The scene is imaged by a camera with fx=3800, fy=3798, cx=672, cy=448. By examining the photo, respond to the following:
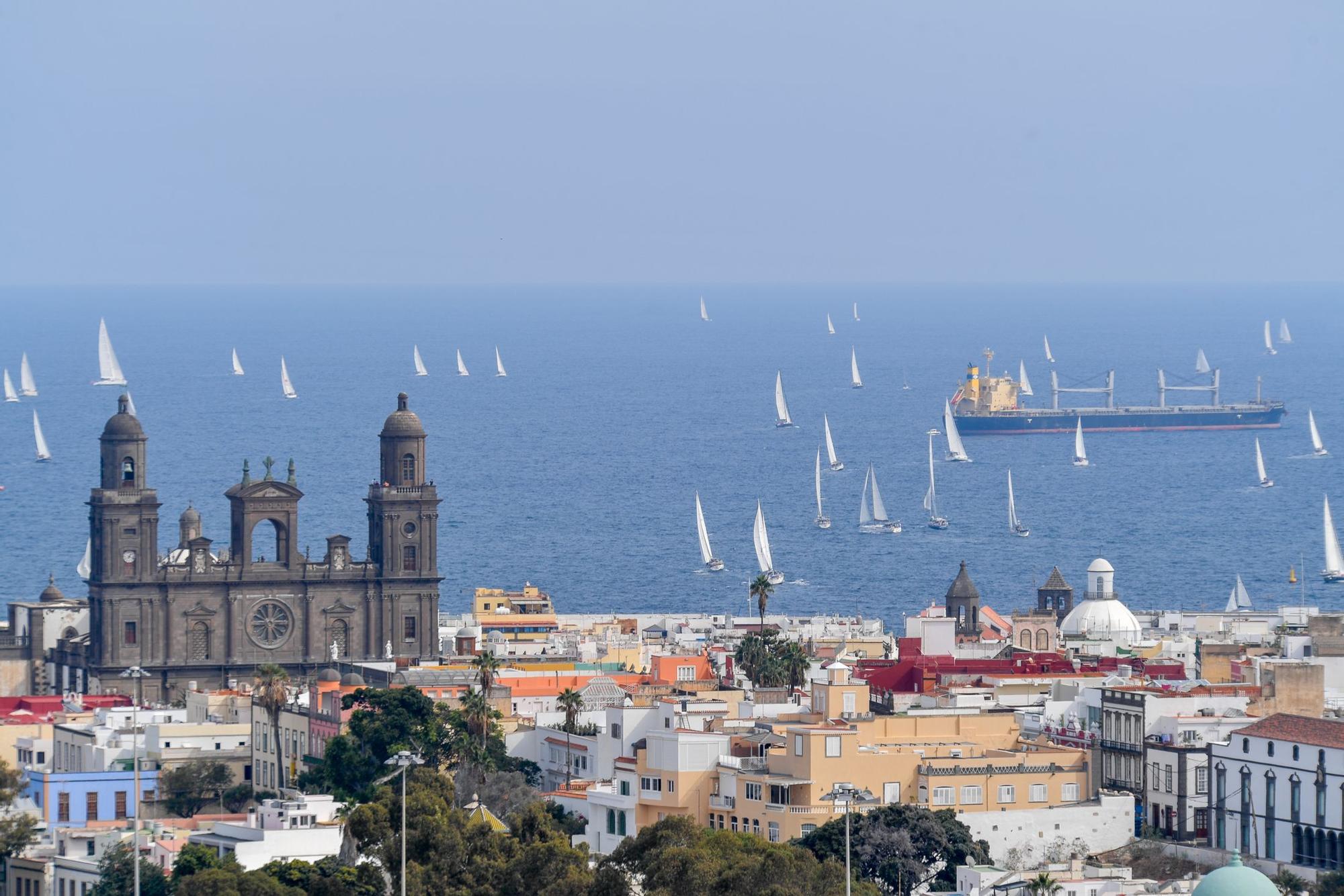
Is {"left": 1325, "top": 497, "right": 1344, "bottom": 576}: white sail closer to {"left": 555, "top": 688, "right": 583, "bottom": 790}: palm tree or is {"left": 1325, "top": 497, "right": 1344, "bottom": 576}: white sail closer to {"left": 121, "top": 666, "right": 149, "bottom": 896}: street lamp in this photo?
{"left": 121, "top": 666, "right": 149, "bottom": 896}: street lamp

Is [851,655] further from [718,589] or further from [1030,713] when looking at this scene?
[718,589]

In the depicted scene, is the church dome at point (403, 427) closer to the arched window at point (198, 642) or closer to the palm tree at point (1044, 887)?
the arched window at point (198, 642)

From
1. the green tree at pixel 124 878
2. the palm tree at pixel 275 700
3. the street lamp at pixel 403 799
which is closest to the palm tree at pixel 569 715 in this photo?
the palm tree at pixel 275 700

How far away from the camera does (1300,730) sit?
7931cm

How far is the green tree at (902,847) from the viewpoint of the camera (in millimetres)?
74812

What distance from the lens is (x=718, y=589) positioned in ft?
574

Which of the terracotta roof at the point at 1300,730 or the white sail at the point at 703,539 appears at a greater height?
the white sail at the point at 703,539

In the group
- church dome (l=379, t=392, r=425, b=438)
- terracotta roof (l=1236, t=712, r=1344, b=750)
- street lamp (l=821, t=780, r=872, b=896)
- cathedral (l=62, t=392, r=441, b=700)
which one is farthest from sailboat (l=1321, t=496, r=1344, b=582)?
street lamp (l=821, t=780, r=872, b=896)

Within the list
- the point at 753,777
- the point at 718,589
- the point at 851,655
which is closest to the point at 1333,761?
the point at 753,777

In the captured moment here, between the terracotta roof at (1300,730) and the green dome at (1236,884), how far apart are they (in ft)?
50.9

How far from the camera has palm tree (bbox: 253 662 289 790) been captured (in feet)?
326

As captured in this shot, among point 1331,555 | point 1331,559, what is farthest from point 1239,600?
point 1331,555

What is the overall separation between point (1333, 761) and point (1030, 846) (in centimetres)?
690

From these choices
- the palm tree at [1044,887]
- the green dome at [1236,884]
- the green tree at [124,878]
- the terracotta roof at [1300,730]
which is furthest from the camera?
the terracotta roof at [1300,730]
